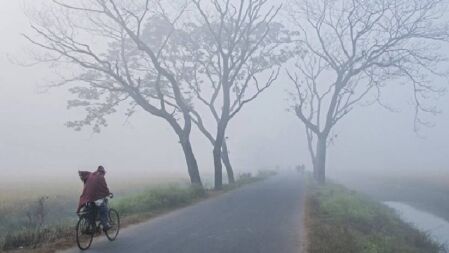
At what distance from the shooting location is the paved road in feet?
41.2

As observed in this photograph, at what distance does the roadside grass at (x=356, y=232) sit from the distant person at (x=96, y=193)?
17.6 feet

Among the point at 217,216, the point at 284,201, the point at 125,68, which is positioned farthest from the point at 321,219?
the point at 125,68

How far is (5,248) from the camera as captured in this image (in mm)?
12062

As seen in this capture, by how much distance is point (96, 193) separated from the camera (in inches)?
504

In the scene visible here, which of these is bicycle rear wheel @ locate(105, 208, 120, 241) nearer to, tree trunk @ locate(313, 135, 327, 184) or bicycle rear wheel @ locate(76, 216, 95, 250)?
bicycle rear wheel @ locate(76, 216, 95, 250)

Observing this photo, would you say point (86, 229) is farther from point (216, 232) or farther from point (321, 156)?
point (321, 156)

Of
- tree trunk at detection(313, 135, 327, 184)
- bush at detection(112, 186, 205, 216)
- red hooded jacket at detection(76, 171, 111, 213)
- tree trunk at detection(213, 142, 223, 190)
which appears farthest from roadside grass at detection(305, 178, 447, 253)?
tree trunk at detection(313, 135, 327, 184)

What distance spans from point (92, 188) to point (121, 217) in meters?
5.64

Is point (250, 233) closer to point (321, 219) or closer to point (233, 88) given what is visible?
point (321, 219)

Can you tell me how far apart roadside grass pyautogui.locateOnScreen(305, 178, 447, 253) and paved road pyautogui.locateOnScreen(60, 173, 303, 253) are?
Answer: 0.66 meters

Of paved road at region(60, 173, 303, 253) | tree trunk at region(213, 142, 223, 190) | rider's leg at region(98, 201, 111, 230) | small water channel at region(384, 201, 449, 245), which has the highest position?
tree trunk at region(213, 142, 223, 190)

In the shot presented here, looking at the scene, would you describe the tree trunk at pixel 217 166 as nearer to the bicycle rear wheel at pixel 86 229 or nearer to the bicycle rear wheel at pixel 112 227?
the bicycle rear wheel at pixel 112 227

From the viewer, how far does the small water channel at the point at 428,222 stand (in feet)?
68.5

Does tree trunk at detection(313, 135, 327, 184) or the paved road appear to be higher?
tree trunk at detection(313, 135, 327, 184)
